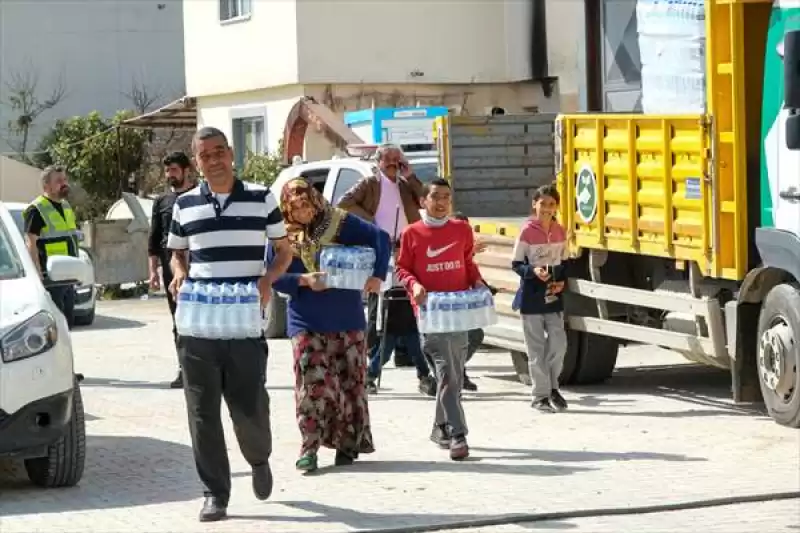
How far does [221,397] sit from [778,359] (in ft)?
12.9

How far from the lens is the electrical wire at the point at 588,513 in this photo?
8.21 metres

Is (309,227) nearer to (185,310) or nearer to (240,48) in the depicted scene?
(185,310)

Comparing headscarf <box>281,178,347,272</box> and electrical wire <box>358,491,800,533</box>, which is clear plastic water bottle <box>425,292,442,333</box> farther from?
electrical wire <box>358,491,800,533</box>

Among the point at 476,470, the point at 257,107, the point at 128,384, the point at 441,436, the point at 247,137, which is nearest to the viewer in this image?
the point at 476,470

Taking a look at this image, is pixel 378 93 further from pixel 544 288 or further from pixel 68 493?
pixel 68 493

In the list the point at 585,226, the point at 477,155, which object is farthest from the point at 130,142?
the point at 585,226

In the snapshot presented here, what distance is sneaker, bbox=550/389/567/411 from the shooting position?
12.2 meters

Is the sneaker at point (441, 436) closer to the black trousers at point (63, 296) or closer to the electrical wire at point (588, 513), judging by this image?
the electrical wire at point (588, 513)

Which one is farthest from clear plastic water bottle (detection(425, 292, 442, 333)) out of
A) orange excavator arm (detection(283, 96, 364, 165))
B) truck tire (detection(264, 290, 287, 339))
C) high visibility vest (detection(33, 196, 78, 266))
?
orange excavator arm (detection(283, 96, 364, 165))

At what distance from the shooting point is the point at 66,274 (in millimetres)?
10031

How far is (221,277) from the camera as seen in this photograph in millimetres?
8367

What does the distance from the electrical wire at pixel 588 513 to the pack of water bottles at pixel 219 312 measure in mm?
1110

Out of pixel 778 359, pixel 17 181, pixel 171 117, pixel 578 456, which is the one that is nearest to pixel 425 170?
pixel 778 359

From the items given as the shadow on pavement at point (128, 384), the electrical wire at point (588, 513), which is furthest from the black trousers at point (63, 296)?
the electrical wire at point (588, 513)
